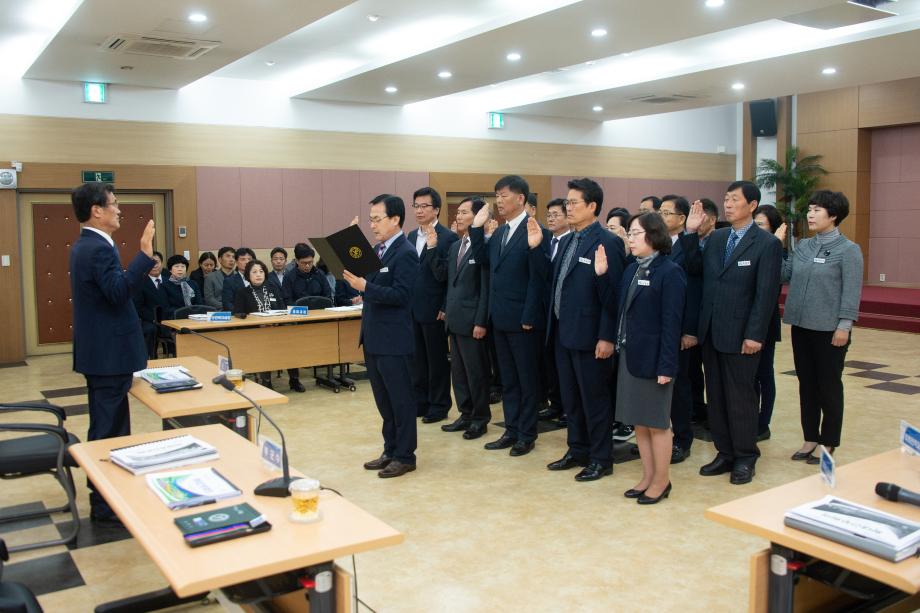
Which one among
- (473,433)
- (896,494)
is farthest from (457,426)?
(896,494)

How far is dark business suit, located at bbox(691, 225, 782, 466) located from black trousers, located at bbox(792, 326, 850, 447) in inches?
19.1

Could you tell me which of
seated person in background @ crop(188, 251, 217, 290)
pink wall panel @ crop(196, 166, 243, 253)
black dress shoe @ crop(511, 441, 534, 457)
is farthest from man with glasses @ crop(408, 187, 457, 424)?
pink wall panel @ crop(196, 166, 243, 253)

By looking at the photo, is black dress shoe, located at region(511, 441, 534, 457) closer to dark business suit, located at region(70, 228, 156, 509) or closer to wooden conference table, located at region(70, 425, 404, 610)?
dark business suit, located at region(70, 228, 156, 509)

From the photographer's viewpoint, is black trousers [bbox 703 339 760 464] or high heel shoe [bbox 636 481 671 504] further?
black trousers [bbox 703 339 760 464]

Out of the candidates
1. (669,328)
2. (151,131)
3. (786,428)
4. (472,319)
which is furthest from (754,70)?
(151,131)

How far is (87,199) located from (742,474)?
403cm

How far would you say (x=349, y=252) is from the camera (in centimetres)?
471

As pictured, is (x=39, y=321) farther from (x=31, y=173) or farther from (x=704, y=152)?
(x=704, y=152)

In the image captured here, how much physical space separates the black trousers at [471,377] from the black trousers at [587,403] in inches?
37.3

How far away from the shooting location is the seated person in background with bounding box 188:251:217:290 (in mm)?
10305

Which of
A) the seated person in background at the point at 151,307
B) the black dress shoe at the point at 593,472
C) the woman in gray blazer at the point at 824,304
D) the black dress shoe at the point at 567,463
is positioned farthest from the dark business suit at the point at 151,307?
the woman in gray blazer at the point at 824,304

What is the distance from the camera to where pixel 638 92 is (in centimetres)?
1163

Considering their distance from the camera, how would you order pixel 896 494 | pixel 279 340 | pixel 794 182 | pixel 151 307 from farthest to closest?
pixel 794 182, pixel 151 307, pixel 279 340, pixel 896 494

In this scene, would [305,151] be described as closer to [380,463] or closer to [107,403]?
[380,463]
